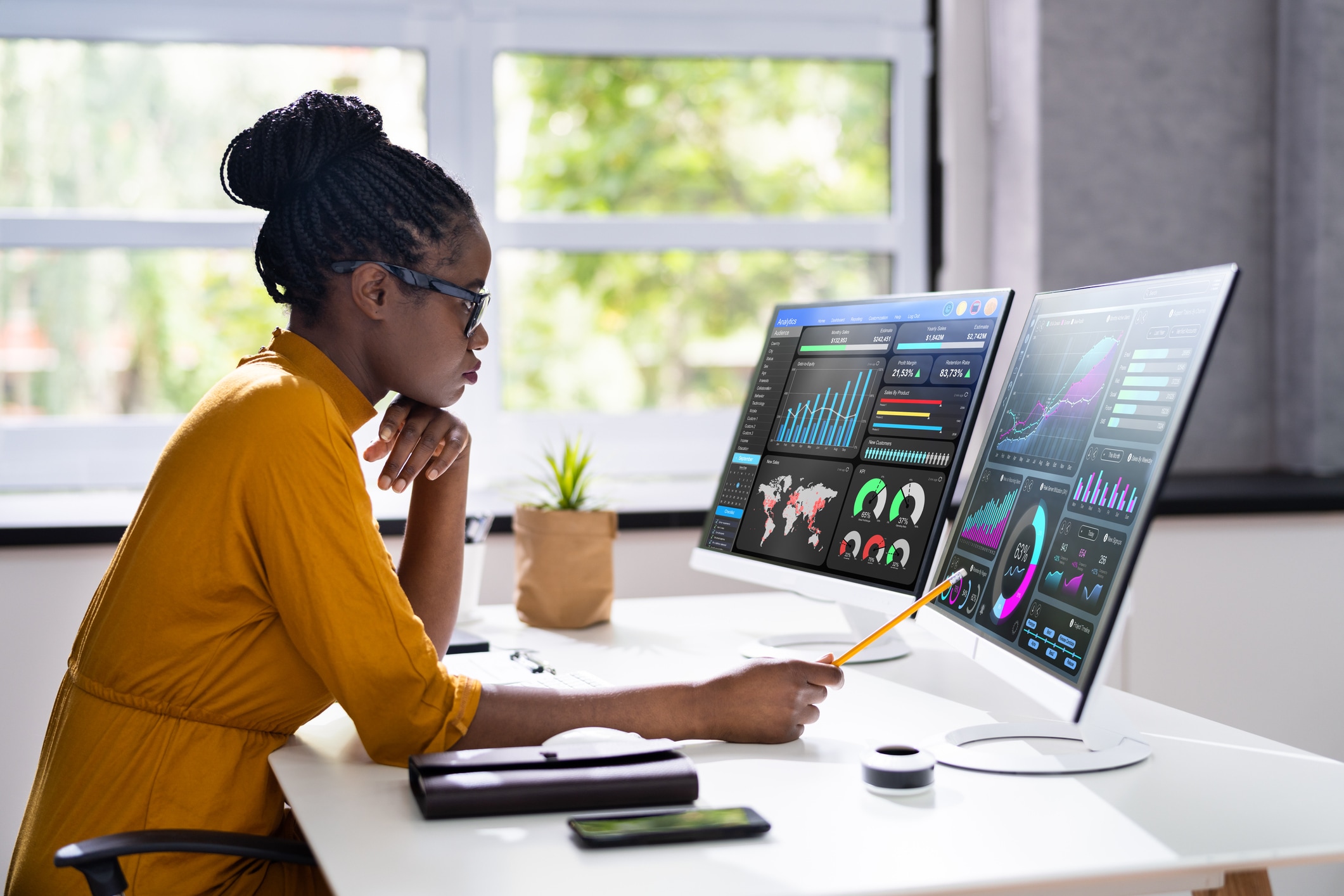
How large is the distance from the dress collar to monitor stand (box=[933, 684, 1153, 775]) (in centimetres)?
74

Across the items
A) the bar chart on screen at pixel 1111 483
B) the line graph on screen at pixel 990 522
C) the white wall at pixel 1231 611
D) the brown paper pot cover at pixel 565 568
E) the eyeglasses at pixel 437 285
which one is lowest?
the white wall at pixel 1231 611

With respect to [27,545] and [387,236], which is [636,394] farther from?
[387,236]

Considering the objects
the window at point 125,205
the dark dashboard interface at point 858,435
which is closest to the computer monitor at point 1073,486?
the dark dashboard interface at point 858,435

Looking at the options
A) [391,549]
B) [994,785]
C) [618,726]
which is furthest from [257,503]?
[391,549]

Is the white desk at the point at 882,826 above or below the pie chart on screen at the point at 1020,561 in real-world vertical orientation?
below

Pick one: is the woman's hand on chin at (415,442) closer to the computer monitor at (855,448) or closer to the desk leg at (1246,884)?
the computer monitor at (855,448)

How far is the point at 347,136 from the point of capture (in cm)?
136

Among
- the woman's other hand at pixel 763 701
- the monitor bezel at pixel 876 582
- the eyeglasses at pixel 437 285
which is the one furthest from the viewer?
the monitor bezel at pixel 876 582

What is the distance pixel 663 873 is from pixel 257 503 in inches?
21.0

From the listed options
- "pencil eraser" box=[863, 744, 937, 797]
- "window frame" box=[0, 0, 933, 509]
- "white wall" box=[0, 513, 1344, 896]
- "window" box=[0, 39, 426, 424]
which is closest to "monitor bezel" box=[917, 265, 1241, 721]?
"pencil eraser" box=[863, 744, 937, 797]

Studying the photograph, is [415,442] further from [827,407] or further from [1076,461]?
[1076,461]

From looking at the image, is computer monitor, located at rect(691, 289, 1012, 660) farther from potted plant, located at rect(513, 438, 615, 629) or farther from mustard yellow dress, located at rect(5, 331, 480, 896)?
mustard yellow dress, located at rect(5, 331, 480, 896)

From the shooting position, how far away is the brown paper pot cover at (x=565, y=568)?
188cm

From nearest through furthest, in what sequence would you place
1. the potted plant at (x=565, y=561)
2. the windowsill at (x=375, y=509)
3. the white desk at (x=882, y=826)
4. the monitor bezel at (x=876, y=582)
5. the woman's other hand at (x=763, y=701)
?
the white desk at (x=882, y=826), the woman's other hand at (x=763, y=701), the monitor bezel at (x=876, y=582), the potted plant at (x=565, y=561), the windowsill at (x=375, y=509)
